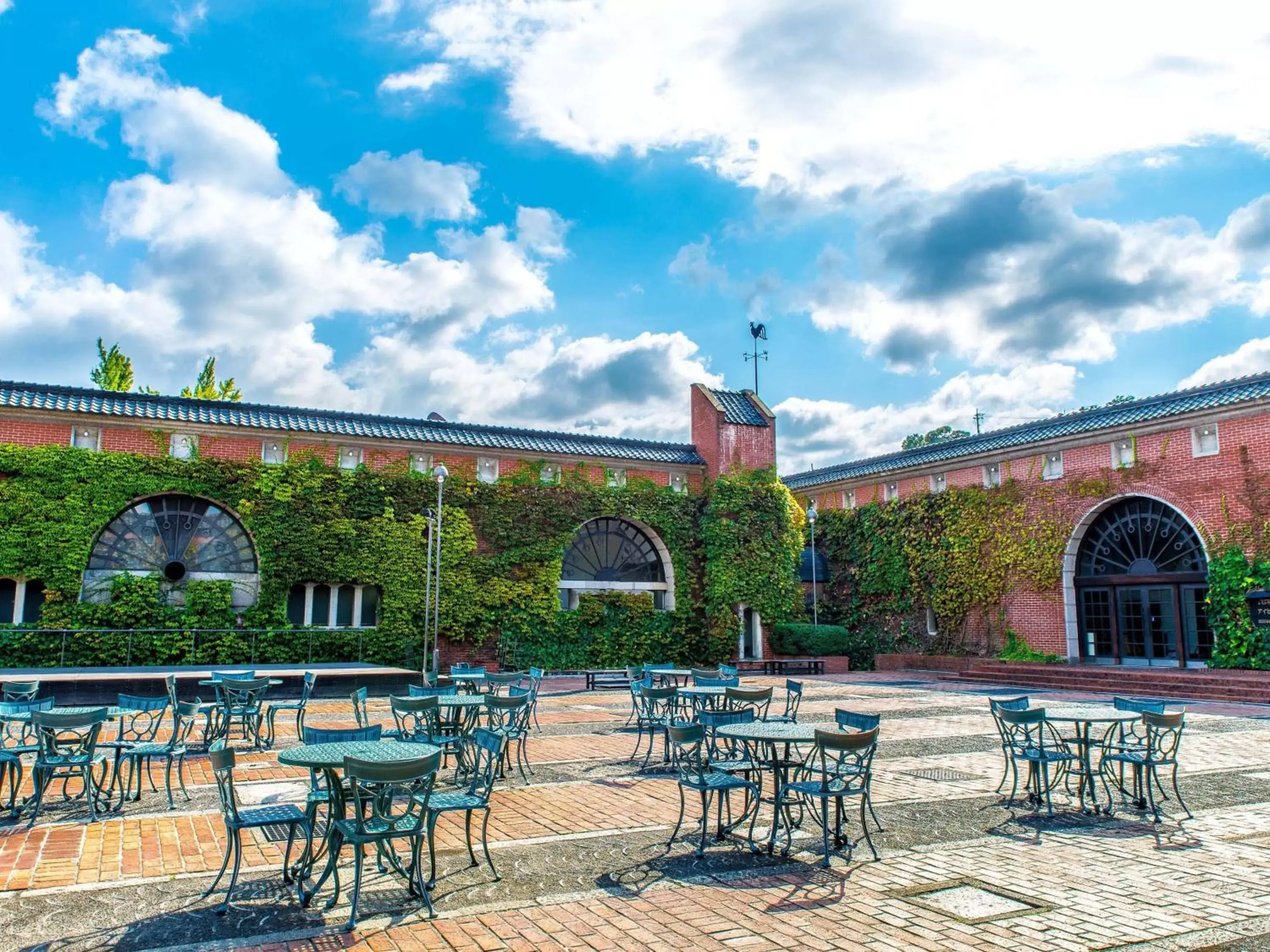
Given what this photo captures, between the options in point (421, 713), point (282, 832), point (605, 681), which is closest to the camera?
point (282, 832)

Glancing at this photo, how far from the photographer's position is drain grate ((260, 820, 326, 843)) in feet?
21.2

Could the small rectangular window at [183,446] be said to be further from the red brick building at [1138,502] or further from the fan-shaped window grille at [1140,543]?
the fan-shaped window grille at [1140,543]

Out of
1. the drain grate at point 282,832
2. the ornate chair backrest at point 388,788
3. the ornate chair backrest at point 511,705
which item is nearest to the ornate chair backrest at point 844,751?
the ornate chair backrest at point 388,788

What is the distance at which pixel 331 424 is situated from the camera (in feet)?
75.7

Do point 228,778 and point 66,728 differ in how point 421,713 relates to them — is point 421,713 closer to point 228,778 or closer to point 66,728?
point 66,728

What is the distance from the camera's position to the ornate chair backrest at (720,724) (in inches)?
291

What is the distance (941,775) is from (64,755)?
310 inches

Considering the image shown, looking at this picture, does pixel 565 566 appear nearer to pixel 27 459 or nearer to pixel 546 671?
pixel 546 671

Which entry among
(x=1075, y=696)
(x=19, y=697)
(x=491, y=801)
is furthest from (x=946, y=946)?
(x=1075, y=696)

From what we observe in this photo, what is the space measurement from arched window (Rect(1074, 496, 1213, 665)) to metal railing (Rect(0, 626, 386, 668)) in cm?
1809

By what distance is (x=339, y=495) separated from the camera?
22.2m

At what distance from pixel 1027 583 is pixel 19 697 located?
73.5 ft

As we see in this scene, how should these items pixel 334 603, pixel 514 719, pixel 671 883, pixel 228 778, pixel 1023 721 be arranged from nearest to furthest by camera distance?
1. pixel 228 778
2. pixel 671 883
3. pixel 1023 721
4. pixel 514 719
5. pixel 334 603

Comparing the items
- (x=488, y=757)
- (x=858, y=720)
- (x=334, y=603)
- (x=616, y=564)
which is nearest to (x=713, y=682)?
(x=858, y=720)
